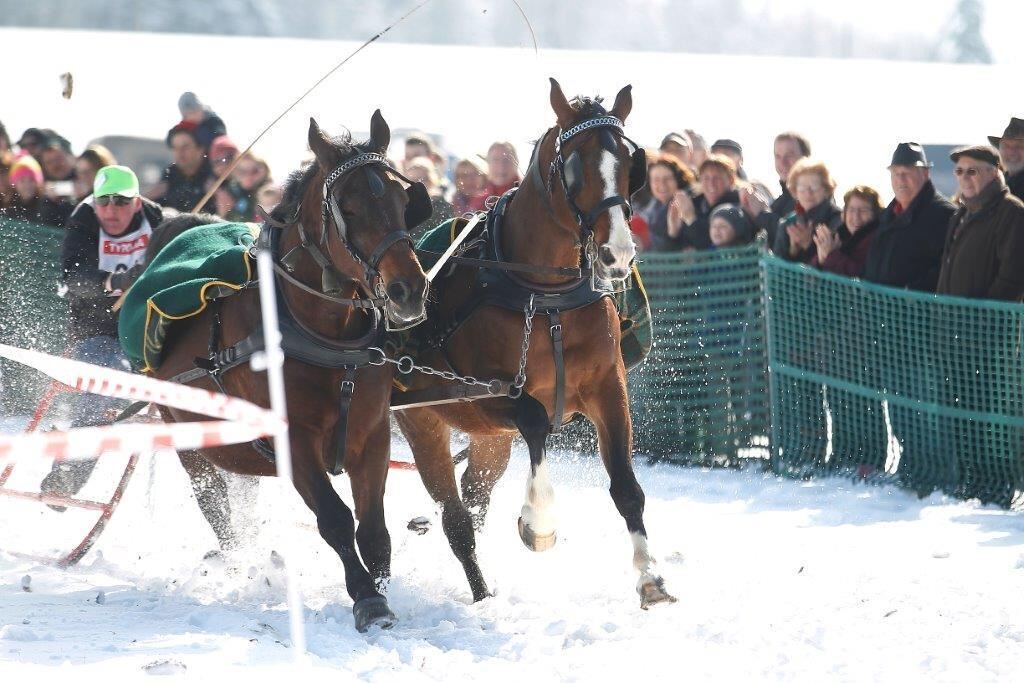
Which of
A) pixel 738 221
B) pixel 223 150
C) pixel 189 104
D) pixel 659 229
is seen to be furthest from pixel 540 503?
pixel 189 104

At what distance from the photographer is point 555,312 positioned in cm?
586

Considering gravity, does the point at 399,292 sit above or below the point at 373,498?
above

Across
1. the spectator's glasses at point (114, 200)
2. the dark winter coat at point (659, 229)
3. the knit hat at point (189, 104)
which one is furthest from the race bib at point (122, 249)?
the knit hat at point (189, 104)

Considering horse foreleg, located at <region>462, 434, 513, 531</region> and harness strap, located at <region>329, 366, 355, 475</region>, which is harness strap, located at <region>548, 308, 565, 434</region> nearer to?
harness strap, located at <region>329, 366, 355, 475</region>

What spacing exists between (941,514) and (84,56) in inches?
524

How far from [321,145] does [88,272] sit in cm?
298

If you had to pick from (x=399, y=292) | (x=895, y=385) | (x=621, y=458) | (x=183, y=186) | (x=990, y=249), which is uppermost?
(x=183, y=186)

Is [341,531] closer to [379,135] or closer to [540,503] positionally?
[540,503]

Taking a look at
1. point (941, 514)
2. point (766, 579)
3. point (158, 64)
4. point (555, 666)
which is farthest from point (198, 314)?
point (158, 64)

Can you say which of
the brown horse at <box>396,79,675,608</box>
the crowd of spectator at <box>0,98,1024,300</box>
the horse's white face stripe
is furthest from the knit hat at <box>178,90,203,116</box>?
the horse's white face stripe

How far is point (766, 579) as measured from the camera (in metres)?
6.48

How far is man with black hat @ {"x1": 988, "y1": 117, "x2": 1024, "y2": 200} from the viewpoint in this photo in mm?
8039

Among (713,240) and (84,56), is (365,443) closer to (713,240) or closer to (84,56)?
(713,240)

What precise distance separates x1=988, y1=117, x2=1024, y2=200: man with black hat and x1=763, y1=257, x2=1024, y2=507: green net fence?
0.78m
